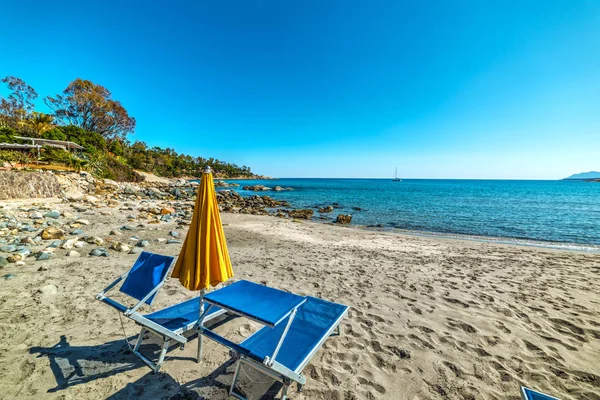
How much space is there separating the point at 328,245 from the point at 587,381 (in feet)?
24.5

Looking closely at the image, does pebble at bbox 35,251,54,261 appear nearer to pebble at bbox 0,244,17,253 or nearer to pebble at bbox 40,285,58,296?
pebble at bbox 0,244,17,253

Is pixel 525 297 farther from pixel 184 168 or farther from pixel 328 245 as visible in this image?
pixel 184 168

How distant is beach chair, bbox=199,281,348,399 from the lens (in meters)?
2.40

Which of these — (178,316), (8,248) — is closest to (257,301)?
(178,316)

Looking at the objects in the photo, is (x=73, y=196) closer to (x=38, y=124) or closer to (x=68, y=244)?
(x=68, y=244)

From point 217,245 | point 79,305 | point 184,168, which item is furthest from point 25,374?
point 184,168

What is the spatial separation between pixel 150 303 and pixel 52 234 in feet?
22.7

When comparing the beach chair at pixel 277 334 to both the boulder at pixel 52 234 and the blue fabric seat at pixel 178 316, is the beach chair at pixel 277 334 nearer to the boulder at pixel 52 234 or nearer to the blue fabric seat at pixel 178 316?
the blue fabric seat at pixel 178 316

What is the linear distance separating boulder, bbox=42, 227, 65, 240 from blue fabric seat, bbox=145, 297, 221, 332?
6458 mm

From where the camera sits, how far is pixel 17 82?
35.2 metres

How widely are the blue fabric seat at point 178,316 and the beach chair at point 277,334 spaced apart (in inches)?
15.8

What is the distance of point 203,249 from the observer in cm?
293

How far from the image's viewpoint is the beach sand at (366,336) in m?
2.74

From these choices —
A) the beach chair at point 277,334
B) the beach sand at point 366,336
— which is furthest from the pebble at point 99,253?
the beach chair at point 277,334
